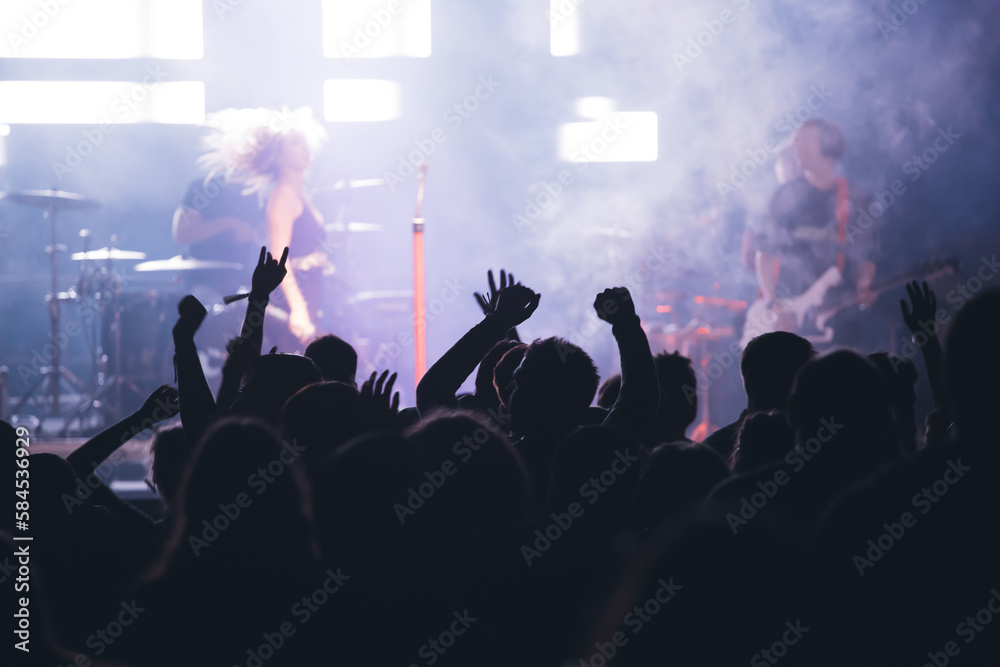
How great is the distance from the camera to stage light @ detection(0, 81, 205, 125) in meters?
10.7

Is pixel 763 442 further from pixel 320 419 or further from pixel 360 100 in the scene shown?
pixel 360 100

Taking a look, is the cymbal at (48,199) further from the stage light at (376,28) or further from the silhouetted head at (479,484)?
the silhouetted head at (479,484)

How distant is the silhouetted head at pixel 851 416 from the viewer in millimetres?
1458

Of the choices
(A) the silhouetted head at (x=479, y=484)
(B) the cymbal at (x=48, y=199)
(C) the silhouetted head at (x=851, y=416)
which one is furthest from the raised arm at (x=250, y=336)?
(B) the cymbal at (x=48, y=199)

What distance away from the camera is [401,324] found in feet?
29.8

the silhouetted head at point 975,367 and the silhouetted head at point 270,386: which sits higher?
the silhouetted head at point 975,367

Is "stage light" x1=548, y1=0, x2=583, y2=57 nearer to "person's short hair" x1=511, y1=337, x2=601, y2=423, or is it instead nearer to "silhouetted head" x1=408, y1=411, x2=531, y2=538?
"person's short hair" x1=511, y1=337, x2=601, y2=423

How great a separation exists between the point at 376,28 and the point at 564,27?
237cm

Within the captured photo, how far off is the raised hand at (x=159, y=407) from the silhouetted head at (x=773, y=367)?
5.27ft

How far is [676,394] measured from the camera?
2779 millimetres

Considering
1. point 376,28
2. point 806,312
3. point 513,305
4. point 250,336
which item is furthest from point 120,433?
point 376,28

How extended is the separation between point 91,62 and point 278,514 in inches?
437

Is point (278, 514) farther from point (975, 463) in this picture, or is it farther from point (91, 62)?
point (91, 62)

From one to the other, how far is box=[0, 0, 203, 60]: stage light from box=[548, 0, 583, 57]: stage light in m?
4.36
